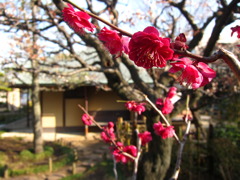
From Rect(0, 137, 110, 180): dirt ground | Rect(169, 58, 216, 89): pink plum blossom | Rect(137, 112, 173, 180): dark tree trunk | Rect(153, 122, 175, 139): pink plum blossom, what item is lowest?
Rect(0, 137, 110, 180): dirt ground

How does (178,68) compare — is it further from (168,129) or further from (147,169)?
(147,169)

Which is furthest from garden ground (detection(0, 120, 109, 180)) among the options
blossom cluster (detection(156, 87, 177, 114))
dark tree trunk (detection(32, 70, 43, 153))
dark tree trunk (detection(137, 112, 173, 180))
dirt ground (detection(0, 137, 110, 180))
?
blossom cluster (detection(156, 87, 177, 114))

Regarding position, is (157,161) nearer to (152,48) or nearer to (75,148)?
(152,48)

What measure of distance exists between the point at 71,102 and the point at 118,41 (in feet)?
34.0

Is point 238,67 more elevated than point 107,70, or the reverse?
point 107,70

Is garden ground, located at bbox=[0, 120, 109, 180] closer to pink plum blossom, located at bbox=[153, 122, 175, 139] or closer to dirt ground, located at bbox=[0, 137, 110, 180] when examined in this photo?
dirt ground, located at bbox=[0, 137, 110, 180]

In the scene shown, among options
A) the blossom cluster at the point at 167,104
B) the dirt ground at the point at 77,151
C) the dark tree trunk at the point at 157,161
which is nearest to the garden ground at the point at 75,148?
the dirt ground at the point at 77,151

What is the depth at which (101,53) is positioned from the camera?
356 centimetres

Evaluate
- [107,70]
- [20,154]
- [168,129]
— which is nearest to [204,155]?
[107,70]

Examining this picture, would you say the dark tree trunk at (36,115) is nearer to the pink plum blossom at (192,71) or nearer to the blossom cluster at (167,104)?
the blossom cluster at (167,104)

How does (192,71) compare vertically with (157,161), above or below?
above

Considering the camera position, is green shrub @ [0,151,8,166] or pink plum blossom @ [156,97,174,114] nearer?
pink plum blossom @ [156,97,174,114]

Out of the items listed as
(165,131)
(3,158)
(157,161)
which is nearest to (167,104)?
(165,131)

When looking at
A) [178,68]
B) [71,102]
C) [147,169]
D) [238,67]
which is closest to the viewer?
[238,67]
